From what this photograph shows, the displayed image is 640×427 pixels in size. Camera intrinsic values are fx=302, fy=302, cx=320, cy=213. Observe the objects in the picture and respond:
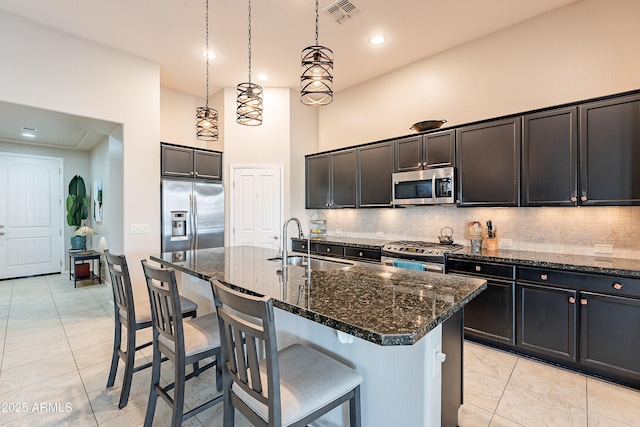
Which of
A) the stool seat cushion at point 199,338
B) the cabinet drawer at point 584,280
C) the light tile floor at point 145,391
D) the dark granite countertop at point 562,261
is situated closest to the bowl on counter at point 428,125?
the dark granite countertop at point 562,261

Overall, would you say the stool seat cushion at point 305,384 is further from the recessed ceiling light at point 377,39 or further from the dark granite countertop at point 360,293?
the recessed ceiling light at point 377,39

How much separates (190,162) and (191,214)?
0.79m

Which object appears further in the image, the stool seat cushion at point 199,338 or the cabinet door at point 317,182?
the cabinet door at point 317,182

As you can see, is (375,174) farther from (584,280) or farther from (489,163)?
A: (584,280)

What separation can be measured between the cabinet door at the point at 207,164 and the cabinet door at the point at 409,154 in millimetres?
2822

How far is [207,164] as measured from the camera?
15.7ft

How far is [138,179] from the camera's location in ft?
13.1

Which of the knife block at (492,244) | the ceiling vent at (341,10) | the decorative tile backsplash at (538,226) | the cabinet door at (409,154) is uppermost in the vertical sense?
the ceiling vent at (341,10)

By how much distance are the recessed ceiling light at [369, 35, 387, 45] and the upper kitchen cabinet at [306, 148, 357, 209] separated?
1427 mm

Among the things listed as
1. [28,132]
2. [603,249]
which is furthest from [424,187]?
[28,132]

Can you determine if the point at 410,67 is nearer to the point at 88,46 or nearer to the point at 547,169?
the point at 547,169

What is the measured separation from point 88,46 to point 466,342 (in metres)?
5.48

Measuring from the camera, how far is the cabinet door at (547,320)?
2.52 metres

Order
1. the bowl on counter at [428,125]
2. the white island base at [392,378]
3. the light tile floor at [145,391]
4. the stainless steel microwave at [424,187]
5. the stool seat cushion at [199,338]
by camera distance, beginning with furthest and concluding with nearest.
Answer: the bowl on counter at [428,125] < the stainless steel microwave at [424,187] < the light tile floor at [145,391] < the stool seat cushion at [199,338] < the white island base at [392,378]
